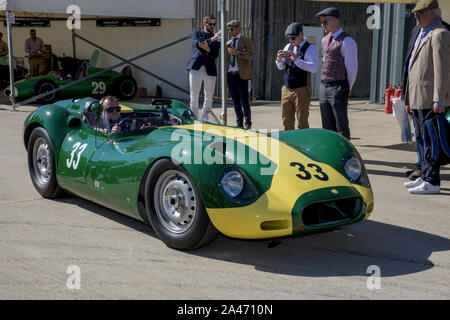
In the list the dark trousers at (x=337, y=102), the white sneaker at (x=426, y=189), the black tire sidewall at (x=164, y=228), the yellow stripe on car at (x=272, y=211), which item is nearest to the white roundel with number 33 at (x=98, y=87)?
the dark trousers at (x=337, y=102)

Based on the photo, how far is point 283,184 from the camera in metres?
4.03

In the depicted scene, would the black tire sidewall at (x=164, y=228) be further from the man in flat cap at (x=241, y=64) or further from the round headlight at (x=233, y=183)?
the man in flat cap at (x=241, y=64)

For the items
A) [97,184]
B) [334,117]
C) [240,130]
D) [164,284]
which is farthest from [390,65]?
[164,284]

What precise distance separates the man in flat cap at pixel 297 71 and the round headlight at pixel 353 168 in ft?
9.71

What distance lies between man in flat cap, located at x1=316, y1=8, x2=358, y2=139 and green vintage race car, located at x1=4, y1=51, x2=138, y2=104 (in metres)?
8.35

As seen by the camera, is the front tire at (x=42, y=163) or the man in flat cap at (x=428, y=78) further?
the man in flat cap at (x=428, y=78)

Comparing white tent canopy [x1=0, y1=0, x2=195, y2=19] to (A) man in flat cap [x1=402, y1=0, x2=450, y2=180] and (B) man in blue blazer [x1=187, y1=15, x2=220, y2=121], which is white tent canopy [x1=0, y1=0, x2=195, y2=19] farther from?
(A) man in flat cap [x1=402, y1=0, x2=450, y2=180]

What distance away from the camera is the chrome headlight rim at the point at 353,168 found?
4.57 metres

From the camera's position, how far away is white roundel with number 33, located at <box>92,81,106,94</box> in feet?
48.7

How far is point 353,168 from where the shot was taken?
4648mm

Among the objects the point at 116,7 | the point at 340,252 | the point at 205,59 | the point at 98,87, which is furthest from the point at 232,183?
the point at 98,87

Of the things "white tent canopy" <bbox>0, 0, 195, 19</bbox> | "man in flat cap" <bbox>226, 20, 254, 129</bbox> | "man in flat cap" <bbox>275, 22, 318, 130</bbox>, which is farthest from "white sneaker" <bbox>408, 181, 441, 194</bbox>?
"white tent canopy" <bbox>0, 0, 195, 19</bbox>
